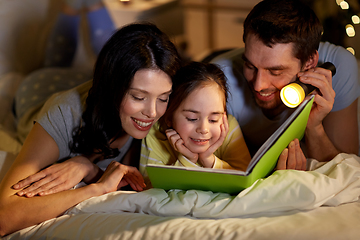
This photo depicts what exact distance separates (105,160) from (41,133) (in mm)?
288

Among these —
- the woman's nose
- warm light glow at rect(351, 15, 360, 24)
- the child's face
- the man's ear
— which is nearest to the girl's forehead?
the child's face

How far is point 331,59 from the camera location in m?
1.37

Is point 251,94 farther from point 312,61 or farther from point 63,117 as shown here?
point 63,117

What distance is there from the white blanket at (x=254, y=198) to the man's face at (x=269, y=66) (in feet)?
1.19

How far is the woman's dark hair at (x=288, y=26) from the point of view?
1.17 m

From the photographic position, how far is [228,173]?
0.87m

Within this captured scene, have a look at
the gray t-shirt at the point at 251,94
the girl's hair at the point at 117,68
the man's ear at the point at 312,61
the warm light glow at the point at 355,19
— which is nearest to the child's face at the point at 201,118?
the girl's hair at the point at 117,68

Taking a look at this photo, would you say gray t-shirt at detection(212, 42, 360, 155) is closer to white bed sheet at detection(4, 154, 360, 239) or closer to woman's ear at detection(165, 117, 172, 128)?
woman's ear at detection(165, 117, 172, 128)

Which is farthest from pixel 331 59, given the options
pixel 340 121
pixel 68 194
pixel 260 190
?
pixel 68 194

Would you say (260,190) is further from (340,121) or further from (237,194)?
(340,121)

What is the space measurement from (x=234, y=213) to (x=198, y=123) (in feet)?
1.11

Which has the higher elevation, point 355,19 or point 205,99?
point 355,19

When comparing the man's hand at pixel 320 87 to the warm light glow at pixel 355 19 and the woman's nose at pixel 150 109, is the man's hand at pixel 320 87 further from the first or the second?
the warm light glow at pixel 355 19

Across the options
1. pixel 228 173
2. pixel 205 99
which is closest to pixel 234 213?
pixel 228 173
